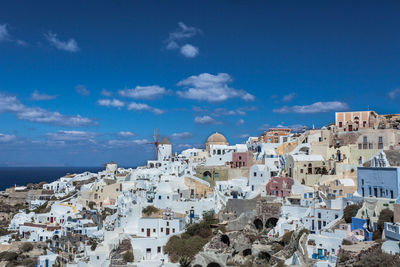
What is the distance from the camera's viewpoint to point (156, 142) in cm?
7975

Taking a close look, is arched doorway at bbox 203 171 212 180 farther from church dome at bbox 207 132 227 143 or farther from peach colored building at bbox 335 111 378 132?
church dome at bbox 207 132 227 143

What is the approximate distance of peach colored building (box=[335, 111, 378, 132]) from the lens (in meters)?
47.9

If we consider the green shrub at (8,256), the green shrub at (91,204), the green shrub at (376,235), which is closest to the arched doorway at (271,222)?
the green shrub at (376,235)

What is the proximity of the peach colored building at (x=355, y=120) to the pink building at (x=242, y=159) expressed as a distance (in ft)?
38.6

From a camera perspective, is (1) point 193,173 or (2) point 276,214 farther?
(1) point 193,173

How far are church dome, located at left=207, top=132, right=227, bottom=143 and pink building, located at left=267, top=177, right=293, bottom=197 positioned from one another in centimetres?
2774

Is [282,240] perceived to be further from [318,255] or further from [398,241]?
[398,241]

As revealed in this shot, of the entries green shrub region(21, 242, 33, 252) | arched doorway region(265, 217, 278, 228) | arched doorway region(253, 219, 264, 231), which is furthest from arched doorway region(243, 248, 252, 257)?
green shrub region(21, 242, 33, 252)

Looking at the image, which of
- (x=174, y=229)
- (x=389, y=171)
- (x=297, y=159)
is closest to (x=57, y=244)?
(x=174, y=229)

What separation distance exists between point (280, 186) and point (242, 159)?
1043cm

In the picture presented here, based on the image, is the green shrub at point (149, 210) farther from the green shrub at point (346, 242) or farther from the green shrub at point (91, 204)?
the green shrub at point (346, 242)

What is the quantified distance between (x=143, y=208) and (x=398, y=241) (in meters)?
24.0

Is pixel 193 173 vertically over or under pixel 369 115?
under

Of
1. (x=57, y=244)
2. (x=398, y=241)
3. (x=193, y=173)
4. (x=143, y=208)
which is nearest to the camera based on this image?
(x=398, y=241)
